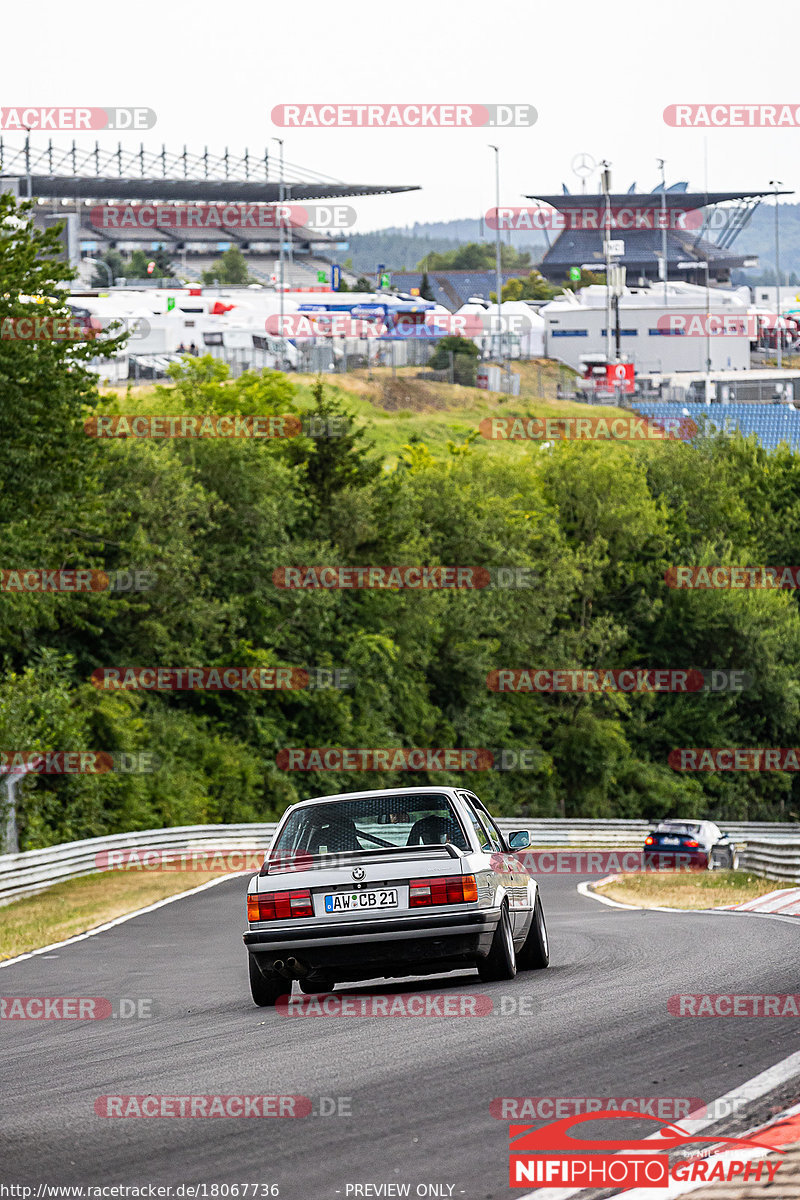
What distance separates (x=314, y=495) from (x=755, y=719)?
68.3 ft

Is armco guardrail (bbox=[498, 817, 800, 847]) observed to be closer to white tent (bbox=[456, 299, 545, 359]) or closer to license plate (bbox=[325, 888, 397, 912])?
license plate (bbox=[325, 888, 397, 912])

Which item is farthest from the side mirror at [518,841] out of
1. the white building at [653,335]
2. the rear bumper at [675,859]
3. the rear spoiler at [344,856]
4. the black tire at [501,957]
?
the white building at [653,335]

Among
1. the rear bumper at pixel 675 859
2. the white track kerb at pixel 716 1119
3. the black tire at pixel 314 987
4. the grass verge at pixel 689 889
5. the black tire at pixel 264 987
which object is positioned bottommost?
the rear bumper at pixel 675 859

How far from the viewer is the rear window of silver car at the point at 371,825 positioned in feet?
33.8

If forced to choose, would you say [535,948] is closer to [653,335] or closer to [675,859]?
[675,859]

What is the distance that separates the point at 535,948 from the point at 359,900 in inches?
86.4

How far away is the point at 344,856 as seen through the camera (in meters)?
10.1

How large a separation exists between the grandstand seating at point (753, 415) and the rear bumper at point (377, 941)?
79.5 meters

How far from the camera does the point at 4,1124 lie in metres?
6.70

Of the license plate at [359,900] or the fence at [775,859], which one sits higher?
the license plate at [359,900]

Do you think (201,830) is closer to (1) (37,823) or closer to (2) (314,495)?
(1) (37,823)

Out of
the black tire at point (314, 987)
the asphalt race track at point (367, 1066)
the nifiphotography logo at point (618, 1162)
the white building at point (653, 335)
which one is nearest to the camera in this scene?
the nifiphotography logo at point (618, 1162)

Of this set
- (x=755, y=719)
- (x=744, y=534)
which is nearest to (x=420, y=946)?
(x=755, y=719)

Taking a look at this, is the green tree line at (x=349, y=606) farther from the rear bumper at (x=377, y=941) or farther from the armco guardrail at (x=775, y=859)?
the rear bumper at (x=377, y=941)
